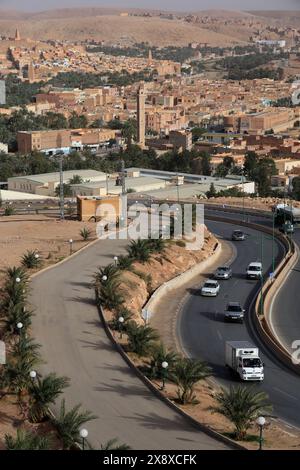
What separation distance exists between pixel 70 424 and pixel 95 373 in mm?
1498

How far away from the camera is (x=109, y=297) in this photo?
971cm

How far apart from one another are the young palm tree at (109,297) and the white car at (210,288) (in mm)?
2160

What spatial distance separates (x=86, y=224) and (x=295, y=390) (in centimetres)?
806

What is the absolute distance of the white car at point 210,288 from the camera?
1188 cm

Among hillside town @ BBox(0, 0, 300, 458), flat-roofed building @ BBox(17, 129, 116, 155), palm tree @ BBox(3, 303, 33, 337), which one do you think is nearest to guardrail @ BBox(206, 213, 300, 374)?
hillside town @ BBox(0, 0, 300, 458)

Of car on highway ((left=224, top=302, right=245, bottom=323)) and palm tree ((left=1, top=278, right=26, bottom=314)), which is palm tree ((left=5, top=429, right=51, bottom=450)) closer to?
palm tree ((left=1, top=278, right=26, bottom=314))

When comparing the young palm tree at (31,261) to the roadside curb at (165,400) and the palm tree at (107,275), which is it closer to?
the palm tree at (107,275)

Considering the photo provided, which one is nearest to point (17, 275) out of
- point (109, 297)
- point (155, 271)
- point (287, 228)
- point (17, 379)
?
point (109, 297)

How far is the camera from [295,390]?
791 centimetres

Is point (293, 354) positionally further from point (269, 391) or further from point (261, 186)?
point (261, 186)

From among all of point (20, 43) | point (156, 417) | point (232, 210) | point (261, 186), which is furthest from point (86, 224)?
point (20, 43)

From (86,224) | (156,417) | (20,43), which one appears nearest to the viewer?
(156,417)

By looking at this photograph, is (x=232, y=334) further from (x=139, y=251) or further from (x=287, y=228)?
(x=287, y=228)

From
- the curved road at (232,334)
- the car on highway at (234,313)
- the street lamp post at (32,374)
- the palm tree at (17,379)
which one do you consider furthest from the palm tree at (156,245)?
the street lamp post at (32,374)
